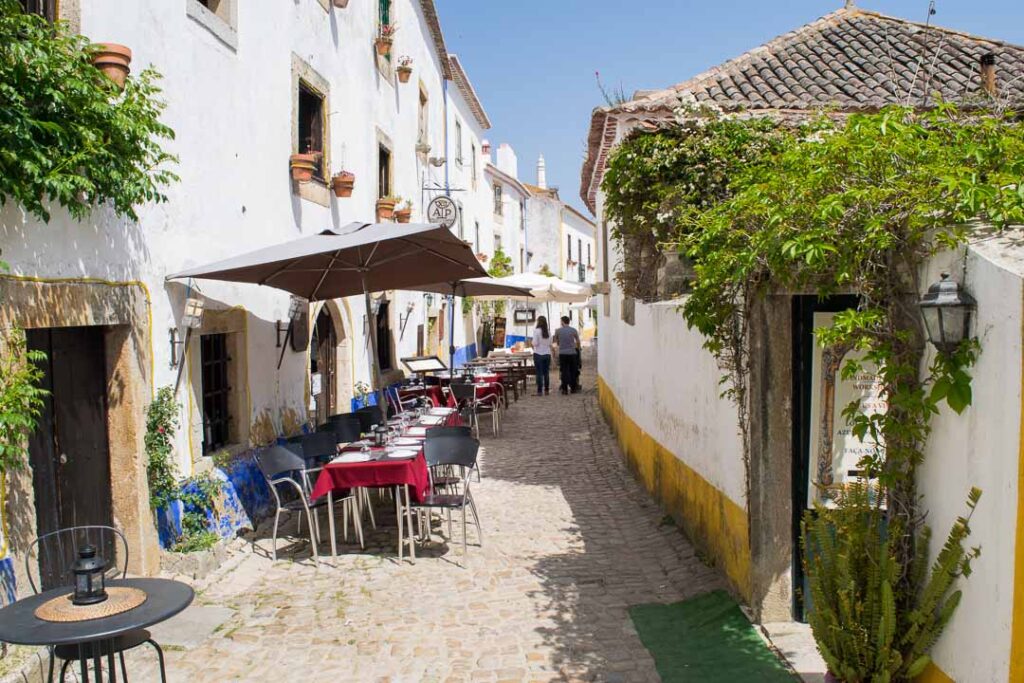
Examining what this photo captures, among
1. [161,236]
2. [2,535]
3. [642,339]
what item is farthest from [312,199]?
[2,535]

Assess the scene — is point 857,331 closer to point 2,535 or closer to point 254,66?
point 2,535

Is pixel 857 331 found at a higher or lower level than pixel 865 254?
lower

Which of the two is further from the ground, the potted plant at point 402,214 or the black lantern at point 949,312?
the potted plant at point 402,214

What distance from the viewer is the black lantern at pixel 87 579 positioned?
3.35 metres

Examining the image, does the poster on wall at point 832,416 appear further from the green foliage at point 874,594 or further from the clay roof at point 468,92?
the clay roof at point 468,92

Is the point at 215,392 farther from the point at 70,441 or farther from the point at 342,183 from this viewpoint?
the point at 342,183

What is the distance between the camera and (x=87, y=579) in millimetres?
3377

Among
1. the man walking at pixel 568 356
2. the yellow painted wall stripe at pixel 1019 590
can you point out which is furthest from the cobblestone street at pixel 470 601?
the man walking at pixel 568 356

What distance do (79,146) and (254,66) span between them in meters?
3.78

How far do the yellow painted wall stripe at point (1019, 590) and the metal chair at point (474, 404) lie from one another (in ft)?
30.0

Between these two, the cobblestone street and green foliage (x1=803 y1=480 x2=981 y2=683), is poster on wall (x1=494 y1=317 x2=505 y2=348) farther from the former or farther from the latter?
green foliage (x1=803 y1=480 x2=981 y2=683)

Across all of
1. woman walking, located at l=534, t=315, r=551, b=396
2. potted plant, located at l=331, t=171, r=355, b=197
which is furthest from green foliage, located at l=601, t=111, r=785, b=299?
woman walking, located at l=534, t=315, r=551, b=396

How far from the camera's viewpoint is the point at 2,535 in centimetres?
459

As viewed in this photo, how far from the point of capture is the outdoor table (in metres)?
3.08
